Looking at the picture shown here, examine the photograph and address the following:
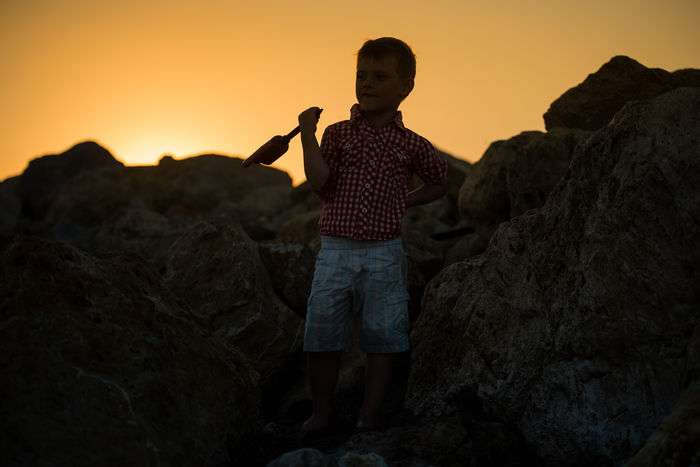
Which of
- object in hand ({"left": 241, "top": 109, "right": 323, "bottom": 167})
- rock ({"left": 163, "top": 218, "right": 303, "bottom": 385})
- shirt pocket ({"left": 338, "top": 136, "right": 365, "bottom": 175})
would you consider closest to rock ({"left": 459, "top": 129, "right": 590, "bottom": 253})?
shirt pocket ({"left": 338, "top": 136, "right": 365, "bottom": 175})

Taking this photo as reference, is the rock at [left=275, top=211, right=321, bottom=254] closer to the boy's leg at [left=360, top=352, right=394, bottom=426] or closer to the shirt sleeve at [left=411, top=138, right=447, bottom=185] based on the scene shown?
the shirt sleeve at [left=411, top=138, right=447, bottom=185]

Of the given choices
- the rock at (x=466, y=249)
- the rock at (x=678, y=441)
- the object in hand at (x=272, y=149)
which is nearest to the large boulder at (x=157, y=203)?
the rock at (x=466, y=249)

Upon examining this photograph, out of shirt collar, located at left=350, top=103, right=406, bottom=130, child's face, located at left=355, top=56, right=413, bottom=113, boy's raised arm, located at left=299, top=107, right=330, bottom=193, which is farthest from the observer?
shirt collar, located at left=350, top=103, right=406, bottom=130

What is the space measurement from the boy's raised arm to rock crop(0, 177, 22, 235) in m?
17.3

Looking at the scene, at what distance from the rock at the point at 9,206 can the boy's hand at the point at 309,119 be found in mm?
17282

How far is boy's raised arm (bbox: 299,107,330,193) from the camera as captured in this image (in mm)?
5016

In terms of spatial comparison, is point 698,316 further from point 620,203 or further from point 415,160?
point 415,160

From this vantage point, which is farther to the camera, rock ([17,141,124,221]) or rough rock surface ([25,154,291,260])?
rock ([17,141,124,221])

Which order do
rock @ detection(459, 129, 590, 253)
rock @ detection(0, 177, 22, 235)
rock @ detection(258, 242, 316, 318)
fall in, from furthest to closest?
rock @ detection(0, 177, 22, 235) → rock @ detection(258, 242, 316, 318) → rock @ detection(459, 129, 590, 253)

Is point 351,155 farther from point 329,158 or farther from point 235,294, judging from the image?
point 235,294

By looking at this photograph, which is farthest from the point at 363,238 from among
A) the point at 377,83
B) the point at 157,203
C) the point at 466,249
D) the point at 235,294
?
the point at 157,203

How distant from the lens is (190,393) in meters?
4.18

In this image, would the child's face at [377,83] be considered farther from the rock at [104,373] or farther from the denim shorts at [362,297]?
the rock at [104,373]

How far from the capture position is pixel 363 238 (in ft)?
16.6
